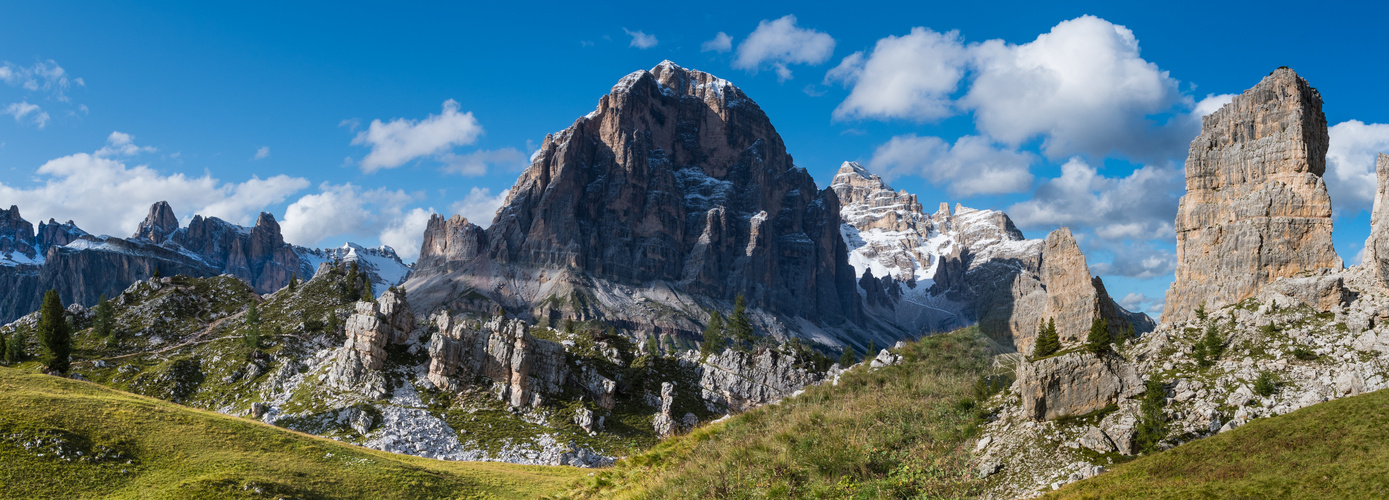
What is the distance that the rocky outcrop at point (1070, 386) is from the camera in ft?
97.3

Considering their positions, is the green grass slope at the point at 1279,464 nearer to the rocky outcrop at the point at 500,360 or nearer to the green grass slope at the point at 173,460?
the green grass slope at the point at 173,460

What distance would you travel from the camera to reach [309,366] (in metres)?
79.4

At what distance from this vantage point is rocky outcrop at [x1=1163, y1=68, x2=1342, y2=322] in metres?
66.0

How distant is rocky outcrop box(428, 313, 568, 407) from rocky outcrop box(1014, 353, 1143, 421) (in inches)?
2383

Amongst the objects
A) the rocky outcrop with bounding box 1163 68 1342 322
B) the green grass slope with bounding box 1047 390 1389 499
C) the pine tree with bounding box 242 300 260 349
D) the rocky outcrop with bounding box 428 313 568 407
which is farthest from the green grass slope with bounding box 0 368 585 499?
the rocky outcrop with bounding box 1163 68 1342 322

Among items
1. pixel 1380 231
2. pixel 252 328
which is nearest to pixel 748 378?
pixel 252 328

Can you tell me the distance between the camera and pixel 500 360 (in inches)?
3258

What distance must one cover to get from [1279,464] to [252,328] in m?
97.4

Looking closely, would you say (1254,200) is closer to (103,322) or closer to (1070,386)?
(1070,386)

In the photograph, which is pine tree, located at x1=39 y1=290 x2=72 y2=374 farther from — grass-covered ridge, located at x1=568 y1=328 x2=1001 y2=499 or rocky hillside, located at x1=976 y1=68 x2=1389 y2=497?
rocky hillside, located at x1=976 y1=68 x2=1389 y2=497

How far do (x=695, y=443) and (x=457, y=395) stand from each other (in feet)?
195

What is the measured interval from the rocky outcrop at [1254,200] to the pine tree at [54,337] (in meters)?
118

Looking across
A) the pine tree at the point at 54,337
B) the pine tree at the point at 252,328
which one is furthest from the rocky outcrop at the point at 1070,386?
the pine tree at the point at 54,337

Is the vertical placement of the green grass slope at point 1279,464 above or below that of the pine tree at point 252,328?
below
